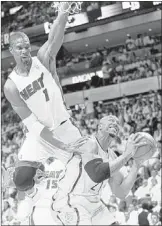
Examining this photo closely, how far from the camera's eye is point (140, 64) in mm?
18625

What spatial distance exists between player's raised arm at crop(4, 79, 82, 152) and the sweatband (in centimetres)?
21

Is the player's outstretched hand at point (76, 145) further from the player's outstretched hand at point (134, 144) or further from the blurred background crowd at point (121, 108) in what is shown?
the blurred background crowd at point (121, 108)

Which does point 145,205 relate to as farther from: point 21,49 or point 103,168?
point 21,49

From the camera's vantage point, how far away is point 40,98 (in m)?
3.88

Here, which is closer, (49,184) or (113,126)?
(113,126)

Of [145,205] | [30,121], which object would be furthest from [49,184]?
[145,205]

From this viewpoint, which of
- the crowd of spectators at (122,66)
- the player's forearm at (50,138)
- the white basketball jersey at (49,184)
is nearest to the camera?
the player's forearm at (50,138)

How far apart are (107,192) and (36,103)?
24.9 feet

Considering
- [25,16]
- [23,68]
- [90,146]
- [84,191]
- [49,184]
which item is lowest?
[49,184]

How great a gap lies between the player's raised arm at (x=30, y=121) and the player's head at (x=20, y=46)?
24 centimetres

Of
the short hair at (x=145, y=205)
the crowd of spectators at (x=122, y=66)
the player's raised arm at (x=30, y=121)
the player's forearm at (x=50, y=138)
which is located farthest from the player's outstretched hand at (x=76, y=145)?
the crowd of spectators at (x=122, y=66)

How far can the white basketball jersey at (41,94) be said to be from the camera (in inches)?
153

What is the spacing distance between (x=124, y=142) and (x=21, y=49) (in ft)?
33.4

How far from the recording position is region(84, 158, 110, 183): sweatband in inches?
139
